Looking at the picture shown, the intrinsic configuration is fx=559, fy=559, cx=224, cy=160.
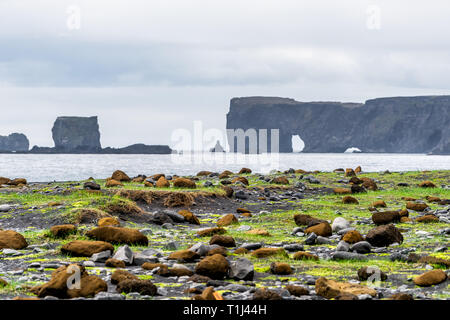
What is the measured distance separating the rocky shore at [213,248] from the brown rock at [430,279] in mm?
Result: 16

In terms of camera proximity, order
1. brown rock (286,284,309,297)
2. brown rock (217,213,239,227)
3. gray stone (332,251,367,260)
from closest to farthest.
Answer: brown rock (286,284,309,297)
gray stone (332,251,367,260)
brown rock (217,213,239,227)

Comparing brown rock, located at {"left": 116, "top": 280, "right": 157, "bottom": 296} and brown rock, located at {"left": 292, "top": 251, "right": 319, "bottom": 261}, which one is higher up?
brown rock, located at {"left": 116, "top": 280, "right": 157, "bottom": 296}

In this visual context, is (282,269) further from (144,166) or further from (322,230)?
(144,166)

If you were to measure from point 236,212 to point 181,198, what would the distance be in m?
2.07

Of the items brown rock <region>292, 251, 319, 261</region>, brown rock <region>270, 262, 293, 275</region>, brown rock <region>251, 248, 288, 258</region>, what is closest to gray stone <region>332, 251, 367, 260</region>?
brown rock <region>292, 251, 319, 261</region>

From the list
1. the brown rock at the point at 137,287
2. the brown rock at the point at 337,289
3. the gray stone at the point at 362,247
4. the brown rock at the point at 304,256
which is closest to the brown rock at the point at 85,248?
the brown rock at the point at 137,287

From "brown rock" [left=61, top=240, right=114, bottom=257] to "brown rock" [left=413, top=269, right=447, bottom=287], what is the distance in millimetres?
5748

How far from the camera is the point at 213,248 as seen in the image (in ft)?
36.5

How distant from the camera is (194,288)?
321 inches

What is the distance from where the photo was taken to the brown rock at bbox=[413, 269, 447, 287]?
8.52m

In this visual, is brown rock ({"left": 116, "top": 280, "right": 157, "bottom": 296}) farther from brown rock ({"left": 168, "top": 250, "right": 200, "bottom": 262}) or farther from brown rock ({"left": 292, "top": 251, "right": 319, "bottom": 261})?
brown rock ({"left": 292, "top": 251, "right": 319, "bottom": 261})
